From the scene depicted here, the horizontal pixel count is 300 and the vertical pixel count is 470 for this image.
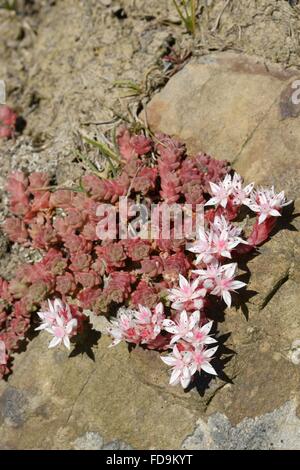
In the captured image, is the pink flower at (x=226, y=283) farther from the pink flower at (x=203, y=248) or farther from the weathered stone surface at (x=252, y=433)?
the weathered stone surface at (x=252, y=433)

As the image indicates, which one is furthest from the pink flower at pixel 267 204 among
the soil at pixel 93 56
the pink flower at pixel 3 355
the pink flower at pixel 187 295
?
the pink flower at pixel 3 355

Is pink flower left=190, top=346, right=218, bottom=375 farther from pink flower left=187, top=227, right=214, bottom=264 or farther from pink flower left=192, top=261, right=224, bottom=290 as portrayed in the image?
pink flower left=187, top=227, right=214, bottom=264

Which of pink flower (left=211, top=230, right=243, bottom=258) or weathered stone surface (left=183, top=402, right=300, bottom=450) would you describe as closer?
weathered stone surface (left=183, top=402, right=300, bottom=450)

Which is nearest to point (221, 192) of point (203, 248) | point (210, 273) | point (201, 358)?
point (203, 248)

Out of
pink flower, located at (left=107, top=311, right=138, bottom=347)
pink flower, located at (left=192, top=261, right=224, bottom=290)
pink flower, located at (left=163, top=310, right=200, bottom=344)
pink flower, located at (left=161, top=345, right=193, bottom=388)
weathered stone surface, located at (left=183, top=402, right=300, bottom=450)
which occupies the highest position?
pink flower, located at (left=192, top=261, right=224, bottom=290)

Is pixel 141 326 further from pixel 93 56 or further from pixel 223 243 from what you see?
pixel 93 56

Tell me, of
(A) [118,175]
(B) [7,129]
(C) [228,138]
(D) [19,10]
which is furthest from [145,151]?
(D) [19,10]

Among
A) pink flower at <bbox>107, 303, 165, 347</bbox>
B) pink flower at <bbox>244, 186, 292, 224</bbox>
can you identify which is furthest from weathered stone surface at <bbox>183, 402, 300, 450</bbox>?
pink flower at <bbox>244, 186, 292, 224</bbox>
